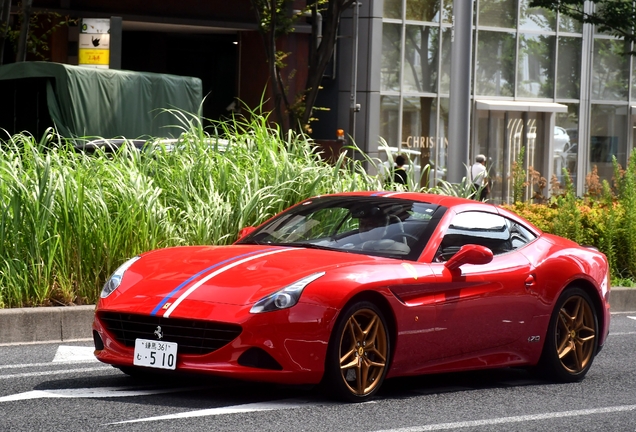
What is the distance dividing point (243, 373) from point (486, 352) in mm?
1992

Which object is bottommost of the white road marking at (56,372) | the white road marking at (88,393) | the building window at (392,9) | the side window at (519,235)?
the white road marking at (56,372)

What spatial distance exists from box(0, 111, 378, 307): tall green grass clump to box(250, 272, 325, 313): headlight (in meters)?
4.12

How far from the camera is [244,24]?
99.6 ft

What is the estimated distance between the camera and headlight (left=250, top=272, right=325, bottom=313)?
21.8 feet

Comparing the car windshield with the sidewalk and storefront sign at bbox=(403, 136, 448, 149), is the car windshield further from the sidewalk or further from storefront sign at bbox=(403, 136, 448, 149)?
storefront sign at bbox=(403, 136, 448, 149)

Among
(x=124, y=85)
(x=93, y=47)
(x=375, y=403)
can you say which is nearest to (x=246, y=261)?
(x=375, y=403)

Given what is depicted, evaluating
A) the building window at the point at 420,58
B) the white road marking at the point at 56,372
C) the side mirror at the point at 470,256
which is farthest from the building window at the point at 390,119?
the side mirror at the point at 470,256

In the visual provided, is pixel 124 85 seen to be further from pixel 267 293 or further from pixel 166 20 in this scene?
pixel 267 293

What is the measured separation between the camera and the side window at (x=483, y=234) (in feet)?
26.1

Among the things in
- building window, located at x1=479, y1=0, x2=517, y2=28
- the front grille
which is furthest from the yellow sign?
building window, located at x1=479, y1=0, x2=517, y2=28

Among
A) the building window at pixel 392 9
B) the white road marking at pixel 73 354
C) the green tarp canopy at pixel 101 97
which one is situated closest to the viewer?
the white road marking at pixel 73 354

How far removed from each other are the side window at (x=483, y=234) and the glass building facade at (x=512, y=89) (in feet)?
76.5

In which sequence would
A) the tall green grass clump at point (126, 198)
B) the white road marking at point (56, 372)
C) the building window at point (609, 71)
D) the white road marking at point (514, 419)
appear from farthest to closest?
the building window at point (609, 71) < the tall green grass clump at point (126, 198) < the white road marking at point (56, 372) < the white road marking at point (514, 419)

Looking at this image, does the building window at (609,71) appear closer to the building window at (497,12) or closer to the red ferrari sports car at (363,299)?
the building window at (497,12)
